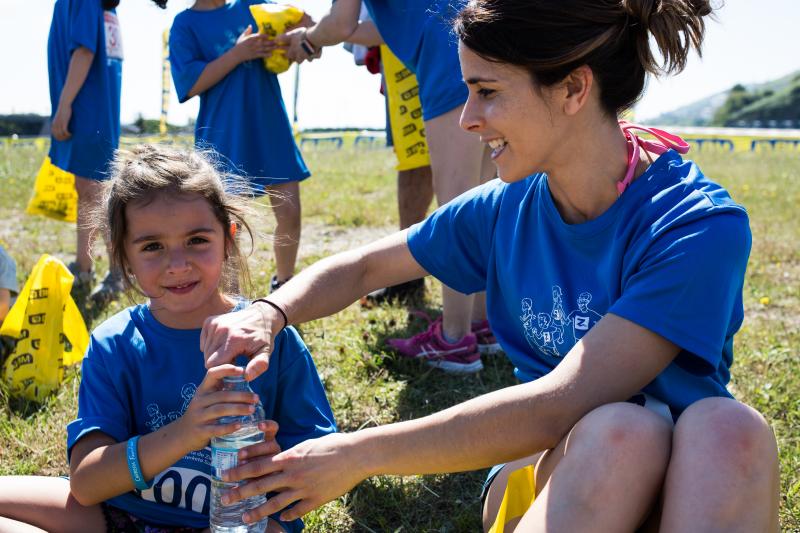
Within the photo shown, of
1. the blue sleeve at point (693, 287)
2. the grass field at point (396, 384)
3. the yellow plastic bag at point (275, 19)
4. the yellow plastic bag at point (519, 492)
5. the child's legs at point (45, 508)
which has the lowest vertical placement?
the grass field at point (396, 384)

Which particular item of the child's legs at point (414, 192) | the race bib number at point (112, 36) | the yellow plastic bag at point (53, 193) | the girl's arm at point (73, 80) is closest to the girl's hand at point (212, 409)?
the child's legs at point (414, 192)

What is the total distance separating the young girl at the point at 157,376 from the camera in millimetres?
2027

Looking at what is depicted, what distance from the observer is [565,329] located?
6.21 feet

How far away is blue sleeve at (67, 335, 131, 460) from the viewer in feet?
6.50

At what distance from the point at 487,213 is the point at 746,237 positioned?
696mm

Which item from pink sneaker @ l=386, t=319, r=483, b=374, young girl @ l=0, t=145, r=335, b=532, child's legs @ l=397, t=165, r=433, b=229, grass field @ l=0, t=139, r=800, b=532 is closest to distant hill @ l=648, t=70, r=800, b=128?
grass field @ l=0, t=139, r=800, b=532

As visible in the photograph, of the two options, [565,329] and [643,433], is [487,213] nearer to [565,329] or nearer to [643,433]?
[565,329]

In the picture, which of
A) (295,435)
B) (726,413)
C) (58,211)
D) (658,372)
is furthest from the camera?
(58,211)

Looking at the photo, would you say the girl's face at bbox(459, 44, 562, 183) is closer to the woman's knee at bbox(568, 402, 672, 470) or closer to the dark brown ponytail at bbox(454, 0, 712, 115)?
the dark brown ponytail at bbox(454, 0, 712, 115)

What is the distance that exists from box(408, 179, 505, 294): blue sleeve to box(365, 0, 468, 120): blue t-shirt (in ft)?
4.47

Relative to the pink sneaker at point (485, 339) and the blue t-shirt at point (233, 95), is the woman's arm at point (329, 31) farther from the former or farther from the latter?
the pink sneaker at point (485, 339)

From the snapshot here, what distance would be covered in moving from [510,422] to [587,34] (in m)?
0.86

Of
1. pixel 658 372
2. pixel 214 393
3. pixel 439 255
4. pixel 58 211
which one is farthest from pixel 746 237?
pixel 58 211

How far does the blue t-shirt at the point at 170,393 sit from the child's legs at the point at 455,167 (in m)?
1.47
